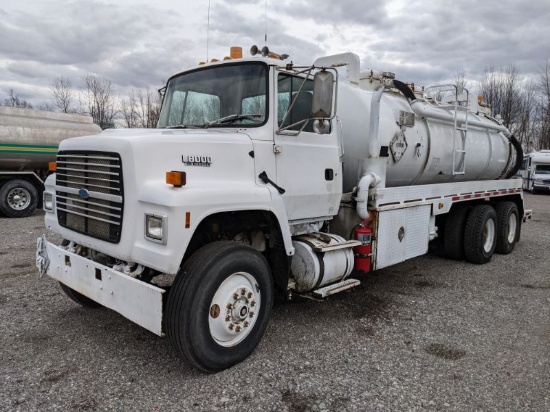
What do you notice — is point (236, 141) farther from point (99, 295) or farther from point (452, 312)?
point (452, 312)

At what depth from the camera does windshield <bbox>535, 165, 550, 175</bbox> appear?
2694 cm

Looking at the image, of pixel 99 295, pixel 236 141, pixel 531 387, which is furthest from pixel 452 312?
pixel 99 295

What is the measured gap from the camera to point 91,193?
3.79 meters

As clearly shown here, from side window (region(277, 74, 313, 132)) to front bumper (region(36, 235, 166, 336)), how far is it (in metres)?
1.99

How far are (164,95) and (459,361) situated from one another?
4070mm

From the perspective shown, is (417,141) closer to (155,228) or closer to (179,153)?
(179,153)

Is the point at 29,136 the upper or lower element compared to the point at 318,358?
upper

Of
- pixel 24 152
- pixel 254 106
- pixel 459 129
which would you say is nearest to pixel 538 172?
pixel 459 129

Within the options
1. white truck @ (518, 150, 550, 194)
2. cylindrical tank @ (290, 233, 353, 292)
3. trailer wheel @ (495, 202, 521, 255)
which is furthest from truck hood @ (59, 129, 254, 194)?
white truck @ (518, 150, 550, 194)

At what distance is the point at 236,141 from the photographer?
13.0 feet

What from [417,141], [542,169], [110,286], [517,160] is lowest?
[110,286]

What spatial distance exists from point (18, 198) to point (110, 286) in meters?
10.4

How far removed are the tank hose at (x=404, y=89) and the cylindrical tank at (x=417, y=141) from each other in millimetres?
88

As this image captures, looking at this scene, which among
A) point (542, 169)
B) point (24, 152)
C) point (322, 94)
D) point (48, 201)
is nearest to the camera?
point (322, 94)
